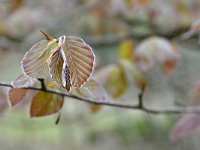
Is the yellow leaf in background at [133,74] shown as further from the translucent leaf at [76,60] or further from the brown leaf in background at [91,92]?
the translucent leaf at [76,60]

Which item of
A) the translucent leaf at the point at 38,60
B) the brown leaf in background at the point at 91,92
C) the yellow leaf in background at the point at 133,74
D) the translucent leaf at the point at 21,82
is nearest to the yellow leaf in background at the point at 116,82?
the yellow leaf in background at the point at 133,74

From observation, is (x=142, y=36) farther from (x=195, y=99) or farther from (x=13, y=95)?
(x=13, y=95)

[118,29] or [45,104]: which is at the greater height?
[45,104]

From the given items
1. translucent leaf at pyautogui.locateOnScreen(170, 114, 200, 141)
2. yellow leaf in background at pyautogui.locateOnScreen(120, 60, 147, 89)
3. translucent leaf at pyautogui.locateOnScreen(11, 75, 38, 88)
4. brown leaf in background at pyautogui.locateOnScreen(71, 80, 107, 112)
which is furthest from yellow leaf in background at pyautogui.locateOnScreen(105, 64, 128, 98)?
translucent leaf at pyautogui.locateOnScreen(11, 75, 38, 88)

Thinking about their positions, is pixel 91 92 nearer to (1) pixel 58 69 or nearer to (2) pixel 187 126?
(1) pixel 58 69

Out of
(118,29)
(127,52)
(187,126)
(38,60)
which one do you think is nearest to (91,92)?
(38,60)
